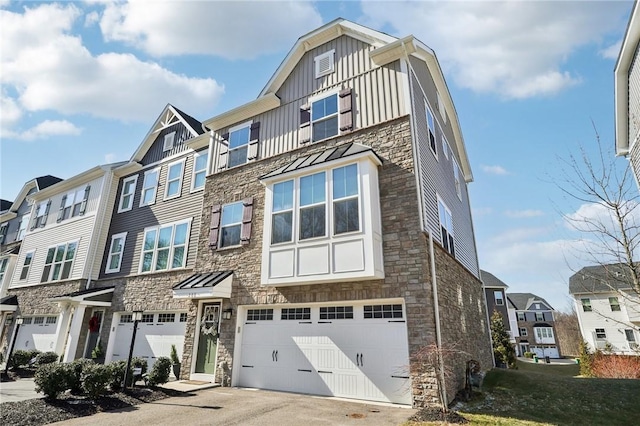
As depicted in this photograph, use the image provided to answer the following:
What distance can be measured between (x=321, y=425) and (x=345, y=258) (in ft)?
13.3

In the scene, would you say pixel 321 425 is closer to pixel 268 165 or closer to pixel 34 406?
pixel 34 406

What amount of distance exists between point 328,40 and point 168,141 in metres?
10.7

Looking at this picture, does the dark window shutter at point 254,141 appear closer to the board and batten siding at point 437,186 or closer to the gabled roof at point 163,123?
the gabled roof at point 163,123

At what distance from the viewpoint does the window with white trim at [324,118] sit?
12297 mm

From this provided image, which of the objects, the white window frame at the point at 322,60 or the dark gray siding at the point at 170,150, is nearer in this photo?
the white window frame at the point at 322,60

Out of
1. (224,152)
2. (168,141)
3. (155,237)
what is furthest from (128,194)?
(224,152)

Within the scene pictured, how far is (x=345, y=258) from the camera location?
9.48 meters

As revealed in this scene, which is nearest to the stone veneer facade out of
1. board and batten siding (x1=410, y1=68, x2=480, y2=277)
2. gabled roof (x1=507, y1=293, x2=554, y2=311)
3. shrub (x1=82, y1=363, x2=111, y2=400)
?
board and batten siding (x1=410, y1=68, x2=480, y2=277)

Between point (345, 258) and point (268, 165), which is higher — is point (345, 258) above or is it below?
below

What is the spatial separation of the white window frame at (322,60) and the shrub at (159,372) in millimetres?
11563

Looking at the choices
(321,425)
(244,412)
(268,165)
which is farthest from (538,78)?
(244,412)

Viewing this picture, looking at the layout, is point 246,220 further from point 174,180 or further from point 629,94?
point 629,94

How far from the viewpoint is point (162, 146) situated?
1892 centimetres

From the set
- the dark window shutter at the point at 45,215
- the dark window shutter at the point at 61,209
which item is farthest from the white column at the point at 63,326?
the dark window shutter at the point at 45,215
